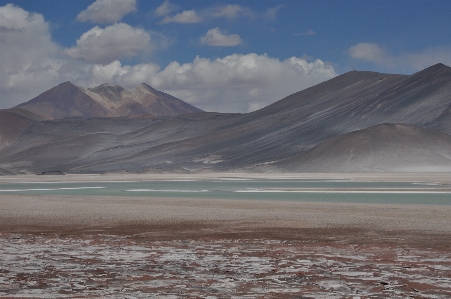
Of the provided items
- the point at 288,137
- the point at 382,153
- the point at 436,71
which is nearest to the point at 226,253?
the point at 382,153

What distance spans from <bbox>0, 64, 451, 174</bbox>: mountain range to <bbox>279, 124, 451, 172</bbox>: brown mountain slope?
15cm

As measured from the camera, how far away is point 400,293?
9586 mm

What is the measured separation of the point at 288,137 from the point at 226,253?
12292cm

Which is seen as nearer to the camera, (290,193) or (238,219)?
(238,219)

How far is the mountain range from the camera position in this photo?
350 feet

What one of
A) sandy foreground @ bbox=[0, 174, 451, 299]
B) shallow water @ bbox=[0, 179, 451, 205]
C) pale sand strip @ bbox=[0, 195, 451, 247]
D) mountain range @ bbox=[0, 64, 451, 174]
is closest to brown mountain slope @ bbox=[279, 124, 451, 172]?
A: mountain range @ bbox=[0, 64, 451, 174]

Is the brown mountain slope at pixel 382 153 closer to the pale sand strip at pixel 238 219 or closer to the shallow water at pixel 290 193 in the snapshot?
the shallow water at pixel 290 193

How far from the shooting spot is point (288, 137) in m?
136

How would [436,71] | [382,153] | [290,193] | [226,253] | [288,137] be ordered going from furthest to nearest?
1. [436,71]
2. [288,137]
3. [382,153]
4. [290,193]
5. [226,253]

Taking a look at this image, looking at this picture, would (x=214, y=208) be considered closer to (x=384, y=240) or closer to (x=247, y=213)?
(x=247, y=213)

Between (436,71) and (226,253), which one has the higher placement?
(436,71)

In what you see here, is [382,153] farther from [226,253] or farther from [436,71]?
[226,253]

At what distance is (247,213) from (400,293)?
14740 millimetres

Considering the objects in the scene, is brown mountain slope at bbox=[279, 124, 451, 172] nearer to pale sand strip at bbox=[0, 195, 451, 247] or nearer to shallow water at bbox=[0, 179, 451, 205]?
shallow water at bbox=[0, 179, 451, 205]
